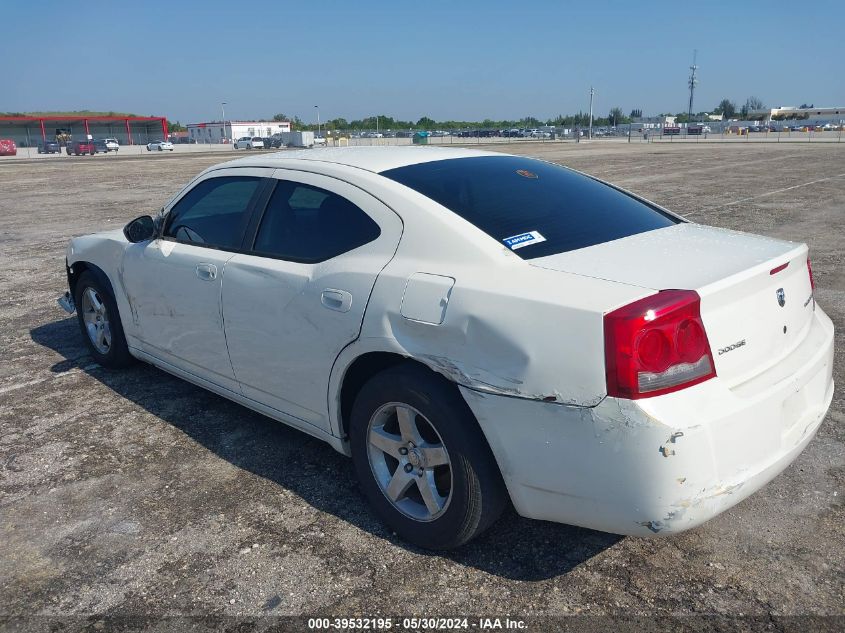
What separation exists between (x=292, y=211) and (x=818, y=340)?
2431mm

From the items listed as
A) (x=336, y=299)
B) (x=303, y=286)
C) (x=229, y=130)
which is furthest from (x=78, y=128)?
(x=336, y=299)

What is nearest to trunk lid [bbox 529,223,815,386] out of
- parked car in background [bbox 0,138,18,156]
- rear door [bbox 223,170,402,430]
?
rear door [bbox 223,170,402,430]

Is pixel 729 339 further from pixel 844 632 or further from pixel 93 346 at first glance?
pixel 93 346

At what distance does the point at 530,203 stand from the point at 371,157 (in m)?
0.89

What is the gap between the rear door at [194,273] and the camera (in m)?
3.76

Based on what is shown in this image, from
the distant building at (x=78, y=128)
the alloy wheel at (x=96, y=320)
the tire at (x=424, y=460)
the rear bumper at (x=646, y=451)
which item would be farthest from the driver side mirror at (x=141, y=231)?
the distant building at (x=78, y=128)

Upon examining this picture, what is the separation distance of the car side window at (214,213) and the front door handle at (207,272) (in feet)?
0.43

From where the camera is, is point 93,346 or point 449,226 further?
point 93,346

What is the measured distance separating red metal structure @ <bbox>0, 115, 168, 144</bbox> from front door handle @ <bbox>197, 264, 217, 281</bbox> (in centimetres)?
10023

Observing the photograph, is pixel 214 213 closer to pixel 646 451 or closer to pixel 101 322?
pixel 101 322

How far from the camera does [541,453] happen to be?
2.43 m

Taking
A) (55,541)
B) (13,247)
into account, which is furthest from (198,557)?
(13,247)

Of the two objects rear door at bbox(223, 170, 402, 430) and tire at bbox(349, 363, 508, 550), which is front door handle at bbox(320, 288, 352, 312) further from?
tire at bbox(349, 363, 508, 550)

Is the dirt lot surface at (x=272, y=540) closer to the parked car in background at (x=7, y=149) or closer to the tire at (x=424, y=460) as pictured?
the tire at (x=424, y=460)
